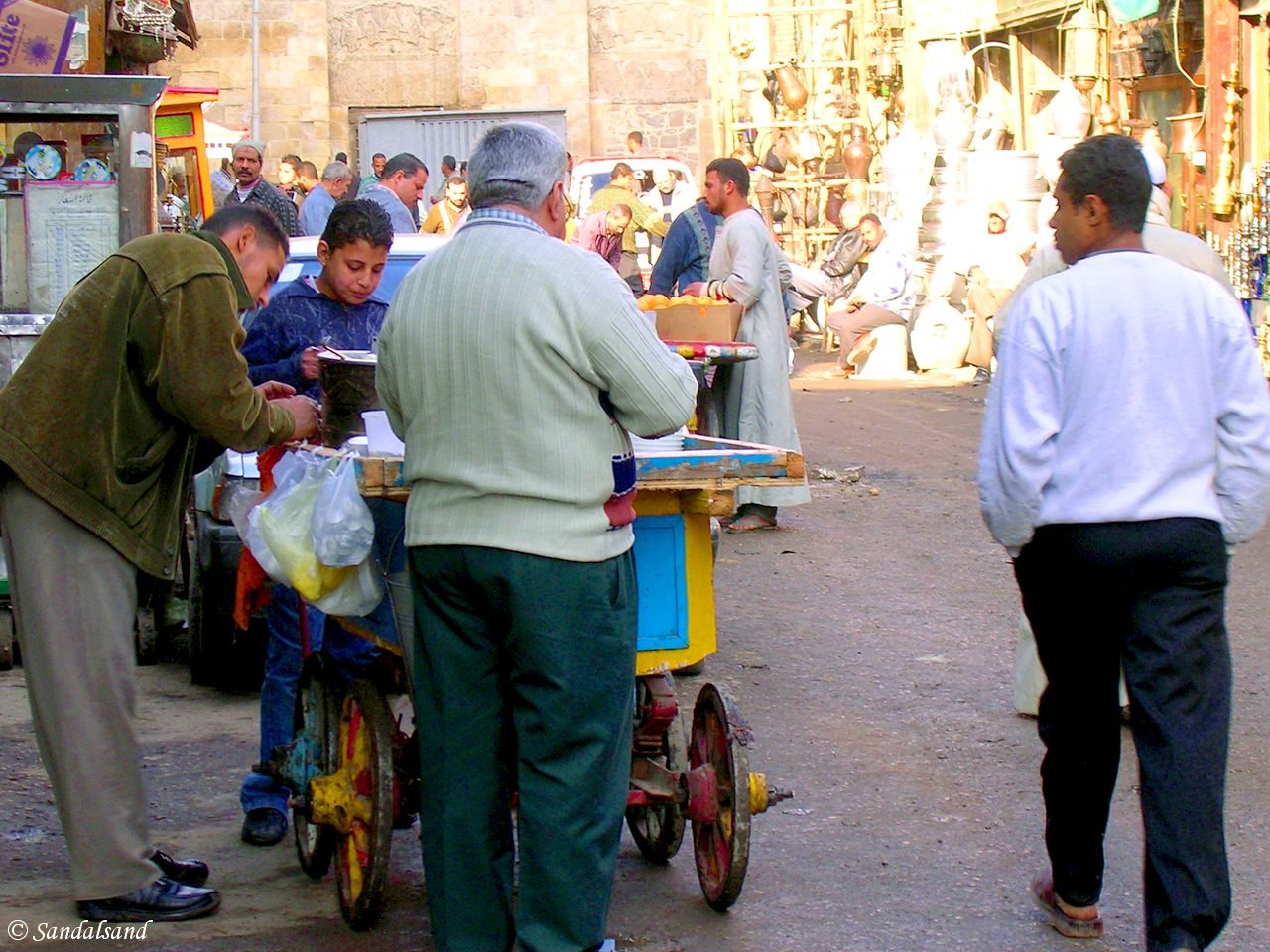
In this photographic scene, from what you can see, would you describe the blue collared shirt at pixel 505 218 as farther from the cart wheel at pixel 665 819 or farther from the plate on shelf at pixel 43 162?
the plate on shelf at pixel 43 162

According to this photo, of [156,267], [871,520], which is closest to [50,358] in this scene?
[156,267]

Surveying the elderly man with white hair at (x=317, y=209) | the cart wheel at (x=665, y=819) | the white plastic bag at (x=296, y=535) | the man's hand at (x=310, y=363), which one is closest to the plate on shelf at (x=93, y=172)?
the man's hand at (x=310, y=363)

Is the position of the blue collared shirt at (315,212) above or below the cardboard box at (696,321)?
above

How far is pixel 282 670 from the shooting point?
5.05 meters

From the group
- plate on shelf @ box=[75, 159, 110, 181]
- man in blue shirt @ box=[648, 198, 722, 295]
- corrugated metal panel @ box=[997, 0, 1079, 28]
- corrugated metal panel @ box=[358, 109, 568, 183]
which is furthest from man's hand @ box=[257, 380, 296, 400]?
corrugated metal panel @ box=[358, 109, 568, 183]

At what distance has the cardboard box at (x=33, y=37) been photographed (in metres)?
7.43

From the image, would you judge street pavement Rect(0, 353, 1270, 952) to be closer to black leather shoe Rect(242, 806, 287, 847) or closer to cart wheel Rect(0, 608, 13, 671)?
black leather shoe Rect(242, 806, 287, 847)

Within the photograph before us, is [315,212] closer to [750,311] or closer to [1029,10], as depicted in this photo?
[750,311]

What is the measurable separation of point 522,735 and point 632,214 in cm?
1464

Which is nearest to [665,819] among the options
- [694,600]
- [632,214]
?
[694,600]

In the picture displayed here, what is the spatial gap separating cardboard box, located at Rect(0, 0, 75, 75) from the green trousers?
4.74 meters

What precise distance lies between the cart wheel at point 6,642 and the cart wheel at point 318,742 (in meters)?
2.65

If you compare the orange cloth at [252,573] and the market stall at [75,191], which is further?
the market stall at [75,191]

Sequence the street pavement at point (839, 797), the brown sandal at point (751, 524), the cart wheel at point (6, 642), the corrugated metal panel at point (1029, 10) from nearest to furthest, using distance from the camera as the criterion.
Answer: the street pavement at point (839, 797), the cart wheel at point (6, 642), the brown sandal at point (751, 524), the corrugated metal panel at point (1029, 10)
